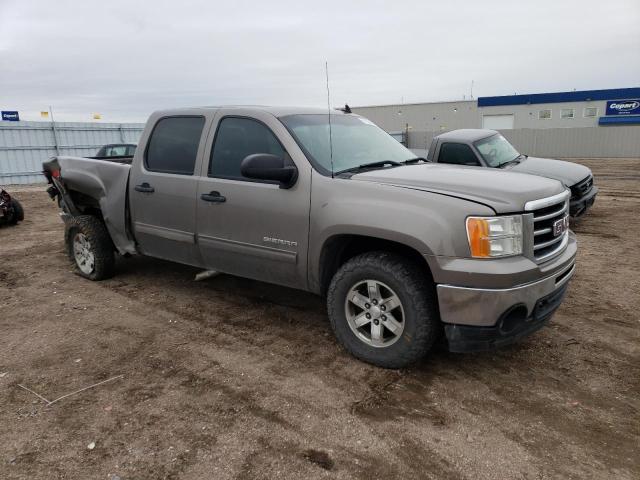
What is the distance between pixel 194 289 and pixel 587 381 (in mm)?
3930

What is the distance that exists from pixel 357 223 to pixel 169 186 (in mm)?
2121

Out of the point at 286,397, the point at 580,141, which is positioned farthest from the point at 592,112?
the point at 286,397

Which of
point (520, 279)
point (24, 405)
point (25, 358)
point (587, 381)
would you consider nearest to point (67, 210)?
point (25, 358)

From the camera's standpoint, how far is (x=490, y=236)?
10.0 ft

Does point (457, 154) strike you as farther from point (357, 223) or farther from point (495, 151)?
point (357, 223)

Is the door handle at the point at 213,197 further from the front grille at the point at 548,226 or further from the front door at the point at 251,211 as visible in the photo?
the front grille at the point at 548,226

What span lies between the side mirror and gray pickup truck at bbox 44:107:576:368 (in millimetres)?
10

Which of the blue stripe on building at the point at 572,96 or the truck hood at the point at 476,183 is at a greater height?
the blue stripe on building at the point at 572,96

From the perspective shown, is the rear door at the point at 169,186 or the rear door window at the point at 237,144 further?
the rear door at the point at 169,186

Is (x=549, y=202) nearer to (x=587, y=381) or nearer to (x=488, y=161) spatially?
(x=587, y=381)

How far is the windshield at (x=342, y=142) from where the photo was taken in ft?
13.0

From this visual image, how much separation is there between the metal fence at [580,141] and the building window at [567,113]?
44.3 ft

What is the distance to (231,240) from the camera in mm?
4250

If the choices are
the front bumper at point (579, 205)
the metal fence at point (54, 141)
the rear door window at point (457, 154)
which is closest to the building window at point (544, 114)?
the metal fence at point (54, 141)
